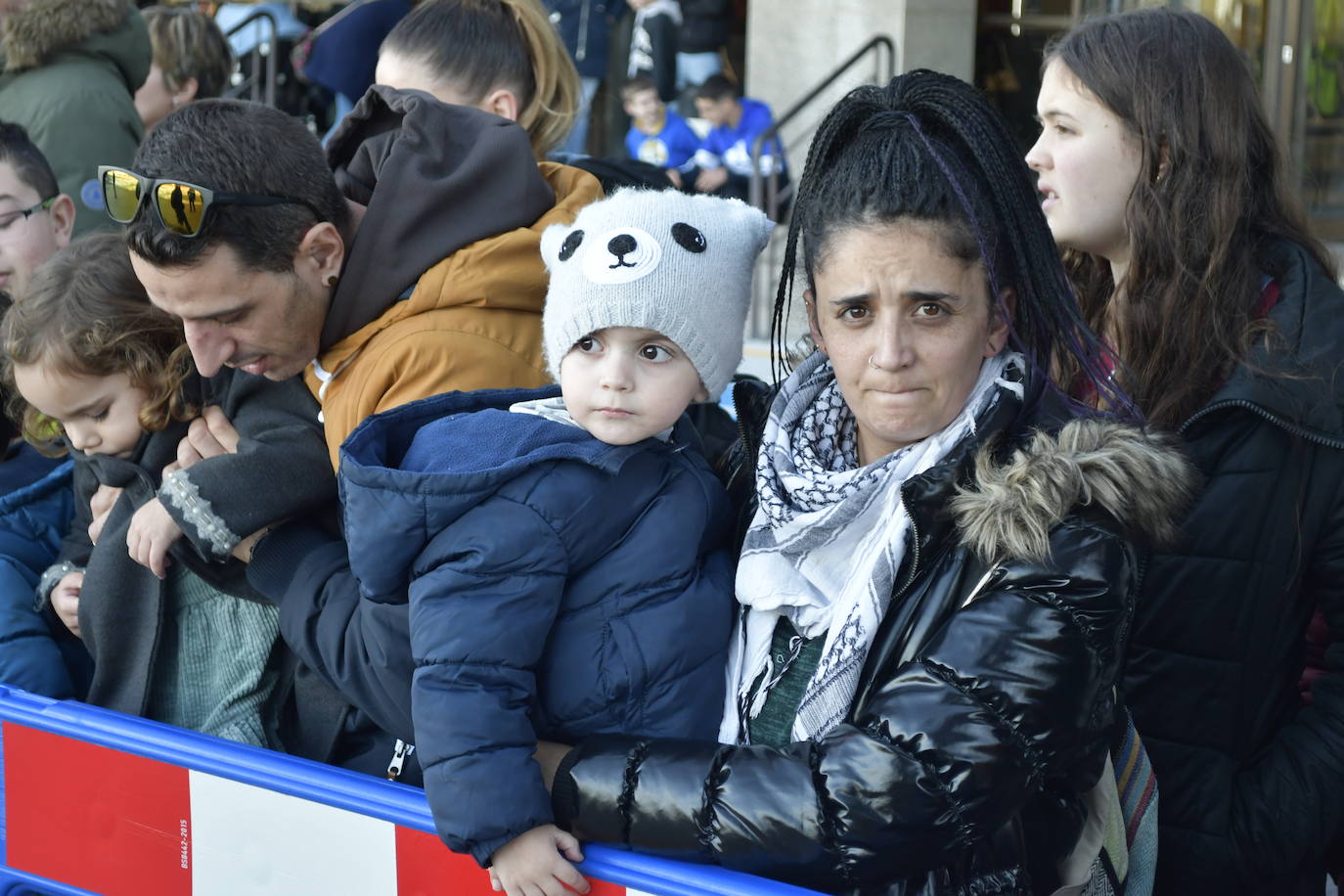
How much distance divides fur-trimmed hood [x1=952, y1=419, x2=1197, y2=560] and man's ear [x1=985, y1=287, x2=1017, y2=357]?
16cm

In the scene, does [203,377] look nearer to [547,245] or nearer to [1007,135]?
[547,245]

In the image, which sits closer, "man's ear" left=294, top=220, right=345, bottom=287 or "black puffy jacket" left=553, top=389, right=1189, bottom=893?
"black puffy jacket" left=553, top=389, right=1189, bottom=893

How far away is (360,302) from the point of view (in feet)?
7.68

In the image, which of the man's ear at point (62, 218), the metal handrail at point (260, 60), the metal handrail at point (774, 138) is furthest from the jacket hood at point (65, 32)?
the metal handrail at point (260, 60)

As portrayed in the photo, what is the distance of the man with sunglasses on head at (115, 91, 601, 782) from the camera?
7.30 ft

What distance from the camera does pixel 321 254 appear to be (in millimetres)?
2355

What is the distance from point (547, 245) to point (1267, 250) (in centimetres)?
125

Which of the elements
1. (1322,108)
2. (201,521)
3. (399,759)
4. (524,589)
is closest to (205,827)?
(399,759)

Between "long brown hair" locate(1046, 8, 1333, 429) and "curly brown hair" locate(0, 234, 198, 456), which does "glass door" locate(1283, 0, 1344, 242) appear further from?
"curly brown hair" locate(0, 234, 198, 456)

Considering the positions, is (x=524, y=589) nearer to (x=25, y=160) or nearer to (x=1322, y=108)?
(x=25, y=160)

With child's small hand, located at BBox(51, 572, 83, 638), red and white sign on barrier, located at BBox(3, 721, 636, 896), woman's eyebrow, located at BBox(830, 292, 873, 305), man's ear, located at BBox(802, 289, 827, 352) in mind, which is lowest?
red and white sign on barrier, located at BBox(3, 721, 636, 896)

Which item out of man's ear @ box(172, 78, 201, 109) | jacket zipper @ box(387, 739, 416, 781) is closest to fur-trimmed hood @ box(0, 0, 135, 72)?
man's ear @ box(172, 78, 201, 109)

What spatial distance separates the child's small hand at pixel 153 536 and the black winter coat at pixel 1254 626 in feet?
5.23

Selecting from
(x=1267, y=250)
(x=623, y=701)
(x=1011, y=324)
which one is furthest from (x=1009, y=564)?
(x=1267, y=250)
